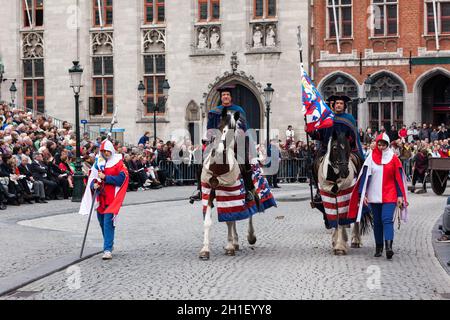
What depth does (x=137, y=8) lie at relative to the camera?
143 feet

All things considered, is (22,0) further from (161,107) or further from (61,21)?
(161,107)

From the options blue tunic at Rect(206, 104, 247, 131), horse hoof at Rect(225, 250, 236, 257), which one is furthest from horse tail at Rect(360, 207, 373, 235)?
blue tunic at Rect(206, 104, 247, 131)

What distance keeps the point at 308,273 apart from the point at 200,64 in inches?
1267

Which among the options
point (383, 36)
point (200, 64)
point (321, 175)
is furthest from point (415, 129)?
point (321, 175)

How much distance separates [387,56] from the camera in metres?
Answer: 41.7

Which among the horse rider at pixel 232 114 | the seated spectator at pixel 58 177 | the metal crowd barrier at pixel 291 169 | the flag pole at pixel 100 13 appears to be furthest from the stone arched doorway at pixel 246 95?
the horse rider at pixel 232 114

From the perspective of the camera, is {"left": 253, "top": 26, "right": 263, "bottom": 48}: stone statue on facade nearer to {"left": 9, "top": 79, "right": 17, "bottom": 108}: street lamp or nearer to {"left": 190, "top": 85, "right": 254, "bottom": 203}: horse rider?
{"left": 9, "top": 79, "right": 17, "bottom": 108}: street lamp

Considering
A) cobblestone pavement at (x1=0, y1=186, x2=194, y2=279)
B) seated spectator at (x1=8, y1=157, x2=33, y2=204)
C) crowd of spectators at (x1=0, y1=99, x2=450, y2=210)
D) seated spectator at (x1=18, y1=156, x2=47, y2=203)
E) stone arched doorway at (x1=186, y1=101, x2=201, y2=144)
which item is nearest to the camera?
cobblestone pavement at (x1=0, y1=186, x2=194, y2=279)

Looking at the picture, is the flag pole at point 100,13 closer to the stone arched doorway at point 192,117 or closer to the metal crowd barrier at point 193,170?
the stone arched doorway at point 192,117

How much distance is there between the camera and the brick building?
135 ft

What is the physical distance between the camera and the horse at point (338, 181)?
13047mm

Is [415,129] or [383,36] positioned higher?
[383,36]

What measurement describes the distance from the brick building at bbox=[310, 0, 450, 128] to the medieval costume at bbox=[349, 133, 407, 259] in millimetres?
28284
